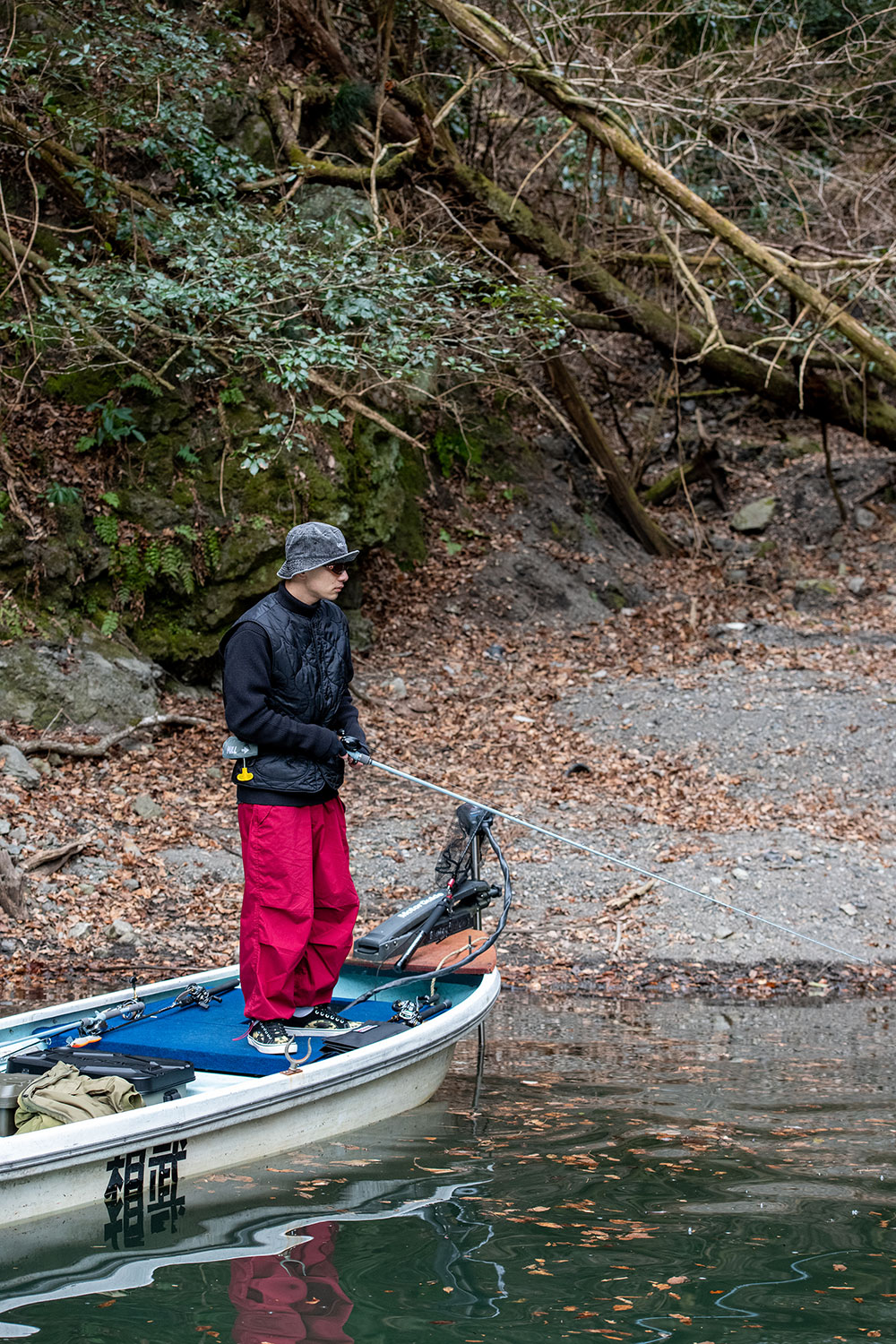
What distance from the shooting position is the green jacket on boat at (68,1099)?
4.21 m

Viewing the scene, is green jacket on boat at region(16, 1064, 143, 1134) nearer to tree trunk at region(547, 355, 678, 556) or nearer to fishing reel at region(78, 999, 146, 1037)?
fishing reel at region(78, 999, 146, 1037)

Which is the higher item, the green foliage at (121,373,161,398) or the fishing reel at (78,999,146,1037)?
the green foliage at (121,373,161,398)

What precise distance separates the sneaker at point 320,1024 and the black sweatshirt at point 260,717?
1027mm

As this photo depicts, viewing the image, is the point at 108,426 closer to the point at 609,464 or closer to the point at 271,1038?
the point at 271,1038

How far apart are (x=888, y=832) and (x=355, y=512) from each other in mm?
6621

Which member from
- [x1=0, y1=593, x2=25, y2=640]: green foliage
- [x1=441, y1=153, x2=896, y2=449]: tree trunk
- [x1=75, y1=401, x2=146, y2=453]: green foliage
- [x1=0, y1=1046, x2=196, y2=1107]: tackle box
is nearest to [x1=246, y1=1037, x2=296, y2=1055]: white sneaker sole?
[x1=0, y1=1046, x2=196, y2=1107]: tackle box

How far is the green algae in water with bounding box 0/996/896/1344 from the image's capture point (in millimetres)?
3508

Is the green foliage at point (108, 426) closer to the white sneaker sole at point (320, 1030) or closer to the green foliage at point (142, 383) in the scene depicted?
the green foliage at point (142, 383)

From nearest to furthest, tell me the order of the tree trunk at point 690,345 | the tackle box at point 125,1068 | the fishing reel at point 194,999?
the tackle box at point 125,1068, the fishing reel at point 194,999, the tree trunk at point 690,345

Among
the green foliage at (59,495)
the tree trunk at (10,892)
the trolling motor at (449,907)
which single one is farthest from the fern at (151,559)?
the trolling motor at (449,907)

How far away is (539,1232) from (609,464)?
1436 centimetres

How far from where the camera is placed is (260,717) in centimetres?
495

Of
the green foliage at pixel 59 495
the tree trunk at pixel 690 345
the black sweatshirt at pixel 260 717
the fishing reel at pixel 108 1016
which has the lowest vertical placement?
the fishing reel at pixel 108 1016

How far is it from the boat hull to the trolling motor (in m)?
0.61
